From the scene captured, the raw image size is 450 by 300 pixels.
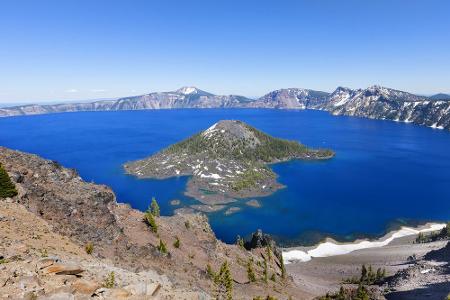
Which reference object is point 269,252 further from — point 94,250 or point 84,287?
point 84,287

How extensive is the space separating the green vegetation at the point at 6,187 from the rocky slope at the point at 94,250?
88cm

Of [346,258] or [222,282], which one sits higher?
[222,282]

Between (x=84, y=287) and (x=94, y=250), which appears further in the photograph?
(x=94, y=250)

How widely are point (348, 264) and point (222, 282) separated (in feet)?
213

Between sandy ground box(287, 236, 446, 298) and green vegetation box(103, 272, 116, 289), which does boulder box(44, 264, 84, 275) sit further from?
sandy ground box(287, 236, 446, 298)

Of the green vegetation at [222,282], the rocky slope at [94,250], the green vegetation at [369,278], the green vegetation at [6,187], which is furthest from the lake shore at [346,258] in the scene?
the green vegetation at [6,187]

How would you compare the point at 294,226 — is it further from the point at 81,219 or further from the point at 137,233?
the point at 81,219

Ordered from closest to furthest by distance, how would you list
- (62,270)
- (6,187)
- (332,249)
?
(62,270)
(6,187)
(332,249)

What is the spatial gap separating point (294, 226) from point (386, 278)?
171 feet

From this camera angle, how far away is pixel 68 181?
72750 millimetres

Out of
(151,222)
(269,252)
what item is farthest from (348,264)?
(151,222)

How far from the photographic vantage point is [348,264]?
4518 inches

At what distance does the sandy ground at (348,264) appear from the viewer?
101m

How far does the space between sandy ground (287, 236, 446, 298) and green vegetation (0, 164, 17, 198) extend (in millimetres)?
71510
